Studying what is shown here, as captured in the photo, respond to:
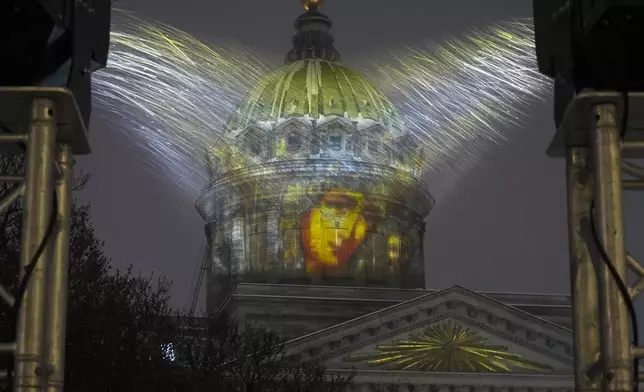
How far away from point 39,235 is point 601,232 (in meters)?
2.61

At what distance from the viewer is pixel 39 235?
5.99 m

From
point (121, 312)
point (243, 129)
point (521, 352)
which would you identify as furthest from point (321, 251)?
point (121, 312)

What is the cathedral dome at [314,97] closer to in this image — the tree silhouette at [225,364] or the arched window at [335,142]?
the arched window at [335,142]

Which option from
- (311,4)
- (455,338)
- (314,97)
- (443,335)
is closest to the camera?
(443,335)

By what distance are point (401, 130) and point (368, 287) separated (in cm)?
1207

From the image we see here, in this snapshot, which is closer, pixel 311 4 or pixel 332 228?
pixel 332 228

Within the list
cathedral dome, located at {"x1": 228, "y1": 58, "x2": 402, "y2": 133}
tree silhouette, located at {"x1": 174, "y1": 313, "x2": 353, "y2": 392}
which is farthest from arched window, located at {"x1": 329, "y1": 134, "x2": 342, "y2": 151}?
tree silhouette, located at {"x1": 174, "y1": 313, "x2": 353, "y2": 392}

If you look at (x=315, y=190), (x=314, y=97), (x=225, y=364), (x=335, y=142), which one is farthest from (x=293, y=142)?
(x=225, y=364)

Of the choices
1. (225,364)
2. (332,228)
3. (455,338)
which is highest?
(332,228)

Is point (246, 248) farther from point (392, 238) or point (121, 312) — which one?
point (121, 312)

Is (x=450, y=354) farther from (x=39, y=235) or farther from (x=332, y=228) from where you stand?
(x=39, y=235)

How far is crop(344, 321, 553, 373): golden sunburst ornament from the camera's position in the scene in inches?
2078

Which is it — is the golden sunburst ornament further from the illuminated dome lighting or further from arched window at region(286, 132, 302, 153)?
arched window at region(286, 132, 302, 153)

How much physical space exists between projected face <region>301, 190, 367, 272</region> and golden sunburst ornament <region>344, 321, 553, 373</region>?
1443 cm
